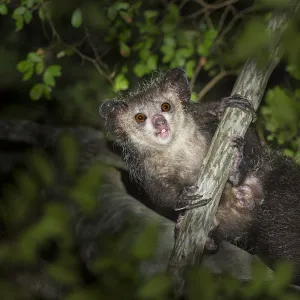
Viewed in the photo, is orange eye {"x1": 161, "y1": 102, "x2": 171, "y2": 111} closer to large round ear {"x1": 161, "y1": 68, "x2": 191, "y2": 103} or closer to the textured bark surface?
large round ear {"x1": 161, "y1": 68, "x2": 191, "y2": 103}

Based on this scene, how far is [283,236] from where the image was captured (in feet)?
9.60

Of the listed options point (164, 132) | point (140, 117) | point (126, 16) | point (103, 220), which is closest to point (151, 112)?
point (140, 117)

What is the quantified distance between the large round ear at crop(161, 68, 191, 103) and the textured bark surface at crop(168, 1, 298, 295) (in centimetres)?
73

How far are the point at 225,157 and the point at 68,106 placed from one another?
11.0 feet

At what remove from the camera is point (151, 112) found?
10.3 ft

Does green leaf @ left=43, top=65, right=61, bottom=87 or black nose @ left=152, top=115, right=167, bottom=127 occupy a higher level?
green leaf @ left=43, top=65, right=61, bottom=87

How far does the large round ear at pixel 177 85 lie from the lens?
3123mm

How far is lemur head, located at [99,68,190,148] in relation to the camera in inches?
121

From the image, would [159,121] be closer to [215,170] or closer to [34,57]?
[215,170]

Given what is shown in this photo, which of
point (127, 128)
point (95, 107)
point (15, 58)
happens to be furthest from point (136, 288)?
point (15, 58)

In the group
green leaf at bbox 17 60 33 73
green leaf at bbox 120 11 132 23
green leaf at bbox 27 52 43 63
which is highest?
green leaf at bbox 120 11 132 23

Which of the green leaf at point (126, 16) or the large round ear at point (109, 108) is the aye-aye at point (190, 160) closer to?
the large round ear at point (109, 108)

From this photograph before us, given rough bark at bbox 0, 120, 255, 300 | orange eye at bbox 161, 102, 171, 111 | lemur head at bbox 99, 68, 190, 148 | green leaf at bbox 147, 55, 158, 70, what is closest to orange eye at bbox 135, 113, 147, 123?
lemur head at bbox 99, 68, 190, 148

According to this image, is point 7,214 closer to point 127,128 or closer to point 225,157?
point 225,157
